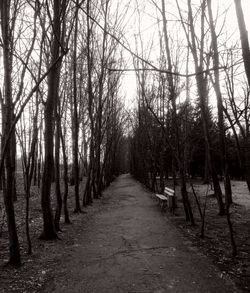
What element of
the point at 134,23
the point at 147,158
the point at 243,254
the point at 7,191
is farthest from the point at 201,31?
the point at 147,158

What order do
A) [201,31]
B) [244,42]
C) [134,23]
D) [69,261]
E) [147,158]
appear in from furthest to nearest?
1. [147,158]
2. [134,23]
3. [201,31]
4. [69,261]
5. [244,42]

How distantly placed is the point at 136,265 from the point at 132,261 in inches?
10.8

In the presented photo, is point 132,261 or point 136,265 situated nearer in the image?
point 136,265

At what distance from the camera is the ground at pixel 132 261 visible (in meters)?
4.91

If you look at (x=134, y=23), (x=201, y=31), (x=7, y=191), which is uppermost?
(x=134, y=23)

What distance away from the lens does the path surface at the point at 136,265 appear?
15.8 feet

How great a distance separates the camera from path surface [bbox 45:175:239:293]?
482cm

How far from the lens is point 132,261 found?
615 centimetres

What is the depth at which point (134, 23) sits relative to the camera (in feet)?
47.9

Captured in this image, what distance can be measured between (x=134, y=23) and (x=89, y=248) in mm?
10648

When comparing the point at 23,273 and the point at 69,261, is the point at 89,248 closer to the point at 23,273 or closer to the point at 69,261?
the point at 69,261

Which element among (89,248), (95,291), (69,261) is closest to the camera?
(95,291)

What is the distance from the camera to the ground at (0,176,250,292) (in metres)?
4.91

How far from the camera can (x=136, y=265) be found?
5.88 meters
